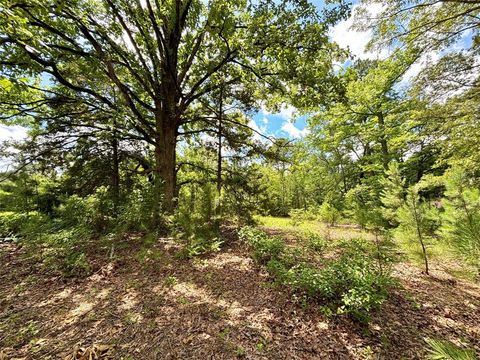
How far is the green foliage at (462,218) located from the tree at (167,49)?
349cm

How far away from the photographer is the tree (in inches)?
176

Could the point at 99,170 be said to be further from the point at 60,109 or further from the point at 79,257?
the point at 79,257

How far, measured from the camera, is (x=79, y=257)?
3748 mm

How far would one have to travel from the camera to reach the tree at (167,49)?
448 centimetres

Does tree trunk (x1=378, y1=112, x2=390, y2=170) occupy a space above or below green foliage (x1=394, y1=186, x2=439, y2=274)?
above

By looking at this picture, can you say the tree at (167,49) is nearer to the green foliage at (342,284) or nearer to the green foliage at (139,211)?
the green foliage at (139,211)

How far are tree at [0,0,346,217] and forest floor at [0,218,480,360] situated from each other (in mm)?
2329

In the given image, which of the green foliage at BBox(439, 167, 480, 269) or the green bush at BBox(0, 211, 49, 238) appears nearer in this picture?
the green foliage at BBox(439, 167, 480, 269)

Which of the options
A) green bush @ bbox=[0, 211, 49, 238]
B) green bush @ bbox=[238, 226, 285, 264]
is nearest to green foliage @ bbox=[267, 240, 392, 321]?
green bush @ bbox=[238, 226, 285, 264]

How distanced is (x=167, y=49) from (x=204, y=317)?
600 centimetres

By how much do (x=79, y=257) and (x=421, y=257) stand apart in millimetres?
5925

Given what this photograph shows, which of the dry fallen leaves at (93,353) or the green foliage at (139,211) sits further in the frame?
the green foliage at (139,211)

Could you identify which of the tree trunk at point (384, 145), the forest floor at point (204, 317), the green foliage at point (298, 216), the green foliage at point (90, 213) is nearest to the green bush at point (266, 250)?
the forest floor at point (204, 317)

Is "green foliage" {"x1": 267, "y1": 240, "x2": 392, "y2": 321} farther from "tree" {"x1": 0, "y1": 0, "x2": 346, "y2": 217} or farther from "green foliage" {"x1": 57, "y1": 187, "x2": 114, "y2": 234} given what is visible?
"green foliage" {"x1": 57, "y1": 187, "x2": 114, "y2": 234}
